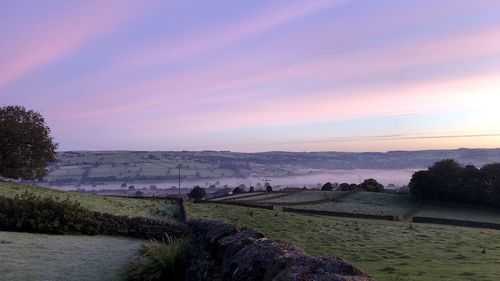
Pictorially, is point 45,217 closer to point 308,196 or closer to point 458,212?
point 458,212

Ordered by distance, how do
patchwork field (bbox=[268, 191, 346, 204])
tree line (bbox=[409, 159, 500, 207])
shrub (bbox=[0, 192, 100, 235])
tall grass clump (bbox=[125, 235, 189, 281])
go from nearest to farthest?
tall grass clump (bbox=[125, 235, 189, 281]) → shrub (bbox=[0, 192, 100, 235]) → tree line (bbox=[409, 159, 500, 207]) → patchwork field (bbox=[268, 191, 346, 204])

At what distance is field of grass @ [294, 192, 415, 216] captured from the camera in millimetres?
53219

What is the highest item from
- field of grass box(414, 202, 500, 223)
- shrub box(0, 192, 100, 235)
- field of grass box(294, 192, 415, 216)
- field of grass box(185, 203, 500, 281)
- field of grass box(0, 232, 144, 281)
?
shrub box(0, 192, 100, 235)

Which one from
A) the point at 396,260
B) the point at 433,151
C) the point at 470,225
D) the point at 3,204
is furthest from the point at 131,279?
the point at 433,151

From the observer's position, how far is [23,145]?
48469 millimetres

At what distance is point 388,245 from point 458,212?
32.6m

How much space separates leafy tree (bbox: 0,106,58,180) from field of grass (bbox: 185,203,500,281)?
59.8 ft

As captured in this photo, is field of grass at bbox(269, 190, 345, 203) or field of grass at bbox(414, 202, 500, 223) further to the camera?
field of grass at bbox(269, 190, 345, 203)

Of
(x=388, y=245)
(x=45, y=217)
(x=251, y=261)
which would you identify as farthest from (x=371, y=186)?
(x=251, y=261)

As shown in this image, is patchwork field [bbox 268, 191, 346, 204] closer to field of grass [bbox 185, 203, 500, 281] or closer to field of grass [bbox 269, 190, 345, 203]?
field of grass [bbox 269, 190, 345, 203]

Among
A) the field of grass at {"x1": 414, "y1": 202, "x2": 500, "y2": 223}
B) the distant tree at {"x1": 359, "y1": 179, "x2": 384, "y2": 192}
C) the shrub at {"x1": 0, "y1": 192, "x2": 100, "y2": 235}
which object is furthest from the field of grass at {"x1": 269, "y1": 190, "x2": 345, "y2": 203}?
the shrub at {"x1": 0, "y1": 192, "x2": 100, "y2": 235}

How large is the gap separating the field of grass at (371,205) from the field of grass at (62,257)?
36403mm

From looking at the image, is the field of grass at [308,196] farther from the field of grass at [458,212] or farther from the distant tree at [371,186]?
the field of grass at [458,212]

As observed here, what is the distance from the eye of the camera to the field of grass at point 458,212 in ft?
166
